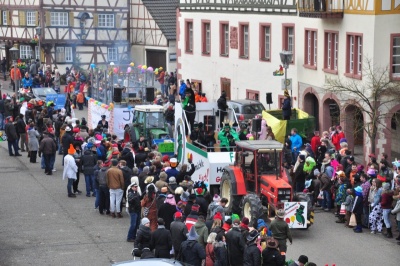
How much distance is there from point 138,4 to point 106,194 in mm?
40805

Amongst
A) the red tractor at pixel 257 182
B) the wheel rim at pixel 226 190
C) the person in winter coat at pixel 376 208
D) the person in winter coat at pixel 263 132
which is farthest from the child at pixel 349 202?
the person in winter coat at pixel 263 132

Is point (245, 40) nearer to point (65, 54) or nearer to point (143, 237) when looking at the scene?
point (65, 54)

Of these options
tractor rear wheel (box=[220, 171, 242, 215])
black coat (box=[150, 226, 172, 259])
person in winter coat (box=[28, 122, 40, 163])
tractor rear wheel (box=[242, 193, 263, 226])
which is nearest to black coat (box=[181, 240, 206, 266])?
black coat (box=[150, 226, 172, 259])

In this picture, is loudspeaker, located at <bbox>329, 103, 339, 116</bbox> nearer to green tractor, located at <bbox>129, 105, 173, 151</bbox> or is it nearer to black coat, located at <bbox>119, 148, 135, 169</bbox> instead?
green tractor, located at <bbox>129, 105, 173, 151</bbox>

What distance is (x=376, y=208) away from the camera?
2666 cm

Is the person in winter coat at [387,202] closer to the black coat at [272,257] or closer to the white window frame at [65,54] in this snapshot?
the black coat at [272,257]

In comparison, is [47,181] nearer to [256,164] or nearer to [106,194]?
[106,194]

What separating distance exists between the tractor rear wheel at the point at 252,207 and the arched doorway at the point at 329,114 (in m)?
13.7

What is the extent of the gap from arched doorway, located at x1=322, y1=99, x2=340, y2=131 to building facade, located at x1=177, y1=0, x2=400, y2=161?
0.12ft

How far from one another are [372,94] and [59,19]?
36165 millimetres

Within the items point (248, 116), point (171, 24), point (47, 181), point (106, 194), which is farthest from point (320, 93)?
point (171, 24)

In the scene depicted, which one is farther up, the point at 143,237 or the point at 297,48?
the point at 297,48

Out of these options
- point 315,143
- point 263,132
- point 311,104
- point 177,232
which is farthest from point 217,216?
point 311,104

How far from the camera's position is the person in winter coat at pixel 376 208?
87.3 ft
